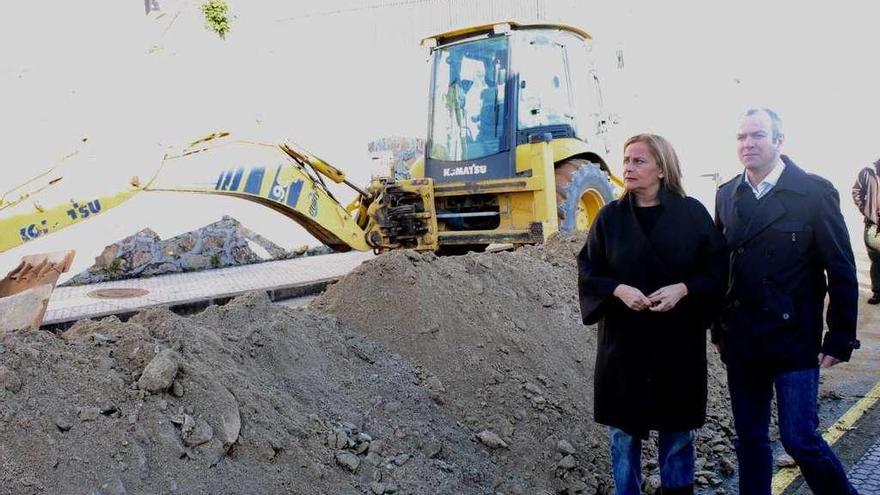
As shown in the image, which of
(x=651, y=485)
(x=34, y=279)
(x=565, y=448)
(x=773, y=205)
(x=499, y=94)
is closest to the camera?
(x=773, y=205)

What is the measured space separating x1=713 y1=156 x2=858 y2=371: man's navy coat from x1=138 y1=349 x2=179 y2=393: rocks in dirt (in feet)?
7.91

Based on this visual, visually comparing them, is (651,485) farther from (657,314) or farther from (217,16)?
(217,16)

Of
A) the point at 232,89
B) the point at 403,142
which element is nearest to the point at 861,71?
the point at 403,142

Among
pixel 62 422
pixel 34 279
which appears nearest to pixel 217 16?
pixel 34 279

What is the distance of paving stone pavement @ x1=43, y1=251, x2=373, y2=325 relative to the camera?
8836 millimetres

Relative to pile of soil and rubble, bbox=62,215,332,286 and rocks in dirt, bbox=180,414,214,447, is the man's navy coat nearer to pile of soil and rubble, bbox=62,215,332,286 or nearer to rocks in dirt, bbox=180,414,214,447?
rocks in dirt, bbox=180,414,214,447

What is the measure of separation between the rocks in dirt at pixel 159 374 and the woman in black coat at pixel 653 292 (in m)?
1.80

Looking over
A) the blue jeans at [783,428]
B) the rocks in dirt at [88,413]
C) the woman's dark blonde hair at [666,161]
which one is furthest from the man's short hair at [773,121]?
the rocks in dirt at [88,413]

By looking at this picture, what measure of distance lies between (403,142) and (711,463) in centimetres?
2043

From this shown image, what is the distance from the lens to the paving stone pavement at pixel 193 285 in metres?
8.84

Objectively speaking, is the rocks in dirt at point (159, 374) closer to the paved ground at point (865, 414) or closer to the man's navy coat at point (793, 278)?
the man's navy coat at point (793, 278)

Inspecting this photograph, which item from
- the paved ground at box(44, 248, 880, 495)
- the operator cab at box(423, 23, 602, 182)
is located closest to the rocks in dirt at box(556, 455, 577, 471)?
the paved ground at box(44, 248, 880, 495)

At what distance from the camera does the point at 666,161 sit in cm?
336

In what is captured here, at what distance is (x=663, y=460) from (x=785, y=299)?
85 centimetres
